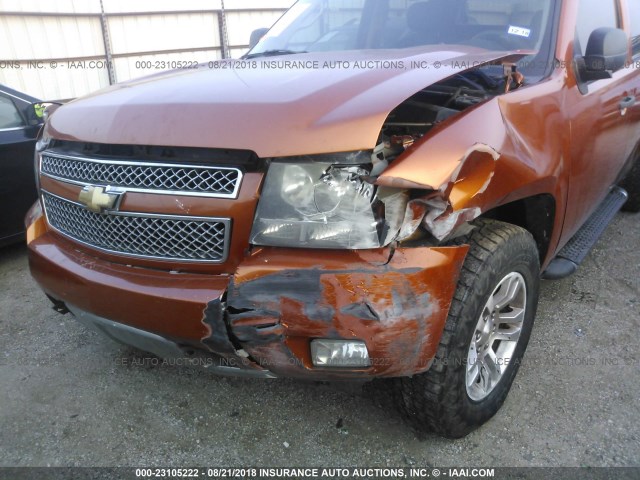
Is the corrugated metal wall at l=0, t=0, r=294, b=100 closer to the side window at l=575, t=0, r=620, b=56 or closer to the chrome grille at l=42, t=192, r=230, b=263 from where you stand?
the side window at l=575, t=0, r=620, b=56

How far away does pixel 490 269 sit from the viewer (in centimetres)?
186

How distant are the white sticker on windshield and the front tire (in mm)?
1063

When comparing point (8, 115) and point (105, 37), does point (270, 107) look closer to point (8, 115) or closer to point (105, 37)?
point (8, 115)

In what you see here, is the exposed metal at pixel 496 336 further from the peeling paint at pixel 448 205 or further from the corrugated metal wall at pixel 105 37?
the corrugated metal wall at pixel 105 37

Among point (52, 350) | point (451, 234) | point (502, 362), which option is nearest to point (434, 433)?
point (502, 362)

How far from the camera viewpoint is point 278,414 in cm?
231

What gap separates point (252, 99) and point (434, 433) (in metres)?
1.46

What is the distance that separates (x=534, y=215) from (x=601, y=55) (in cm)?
87

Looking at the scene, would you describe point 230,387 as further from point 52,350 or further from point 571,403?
point 571,403

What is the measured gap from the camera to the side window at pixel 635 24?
3595 mm

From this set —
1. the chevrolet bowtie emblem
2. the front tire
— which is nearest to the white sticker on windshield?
the front tire

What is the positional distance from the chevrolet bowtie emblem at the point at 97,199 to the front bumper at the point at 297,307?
0.84 ft

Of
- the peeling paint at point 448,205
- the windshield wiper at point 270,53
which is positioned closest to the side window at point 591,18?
the peeling paint at point 448,205

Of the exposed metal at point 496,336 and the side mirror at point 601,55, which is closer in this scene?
the exposed metal at point 496,336
